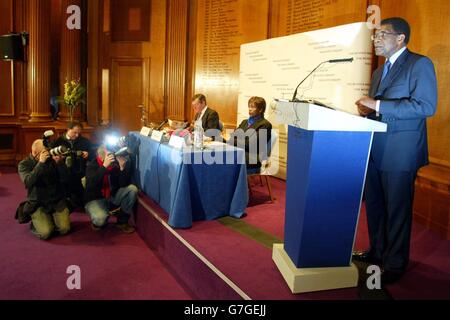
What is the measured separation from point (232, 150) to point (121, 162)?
1169 millimetres

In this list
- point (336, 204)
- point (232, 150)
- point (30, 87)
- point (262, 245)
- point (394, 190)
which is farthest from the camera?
point (30, 87)

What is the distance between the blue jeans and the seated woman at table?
45.0 inches

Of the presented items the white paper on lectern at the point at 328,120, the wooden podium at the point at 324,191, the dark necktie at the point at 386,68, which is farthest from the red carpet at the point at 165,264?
the dark necktie at the point at 386,68

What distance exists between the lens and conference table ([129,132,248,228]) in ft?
10.2

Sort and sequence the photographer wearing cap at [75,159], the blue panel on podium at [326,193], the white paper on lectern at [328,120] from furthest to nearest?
the photographer wearing cap at [75,159], the blue panel on podium at [326,193], the white paper on lectern at [328,120]

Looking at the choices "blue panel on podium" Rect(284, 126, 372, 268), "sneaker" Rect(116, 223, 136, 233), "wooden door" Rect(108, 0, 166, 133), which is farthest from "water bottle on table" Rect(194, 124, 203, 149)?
"wooden door" Rect(108, 0, 166, 133)

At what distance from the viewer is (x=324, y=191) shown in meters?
1.91

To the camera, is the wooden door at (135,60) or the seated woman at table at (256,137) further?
the wooden door at (135,60)

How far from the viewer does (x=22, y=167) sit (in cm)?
341

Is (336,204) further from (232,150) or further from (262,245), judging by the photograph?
(232,150)

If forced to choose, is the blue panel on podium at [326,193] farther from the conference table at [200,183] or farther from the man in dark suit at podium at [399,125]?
the conference table at [200,183]

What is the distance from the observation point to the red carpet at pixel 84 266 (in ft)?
8.41

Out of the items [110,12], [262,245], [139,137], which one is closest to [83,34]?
[110,12]

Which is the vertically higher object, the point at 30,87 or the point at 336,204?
the point at 30,87
